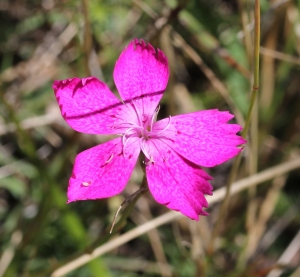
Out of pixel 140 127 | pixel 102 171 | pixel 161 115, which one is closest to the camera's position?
pixel 102 171

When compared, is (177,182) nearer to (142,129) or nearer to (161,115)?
(142,129)

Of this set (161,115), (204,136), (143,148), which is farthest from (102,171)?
(161,115)

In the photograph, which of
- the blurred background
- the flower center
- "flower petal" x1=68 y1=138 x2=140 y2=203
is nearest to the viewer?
"flower petal" x1=68 y1=138 x2=140 y2=203

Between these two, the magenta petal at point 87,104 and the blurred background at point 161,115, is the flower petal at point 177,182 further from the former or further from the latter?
the blurred background at point 161,115

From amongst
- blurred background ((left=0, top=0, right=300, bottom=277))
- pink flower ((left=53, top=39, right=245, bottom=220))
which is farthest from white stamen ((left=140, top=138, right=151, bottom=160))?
blurred background ((left=0, top=0, right=300, bottom=277))

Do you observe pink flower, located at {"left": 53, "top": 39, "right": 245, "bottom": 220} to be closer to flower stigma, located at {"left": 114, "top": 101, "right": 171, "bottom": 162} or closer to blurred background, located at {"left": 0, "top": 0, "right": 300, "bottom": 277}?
flower stigma, located at {"left": 114, "top": 101, "right": 171, "bottom": 162}
